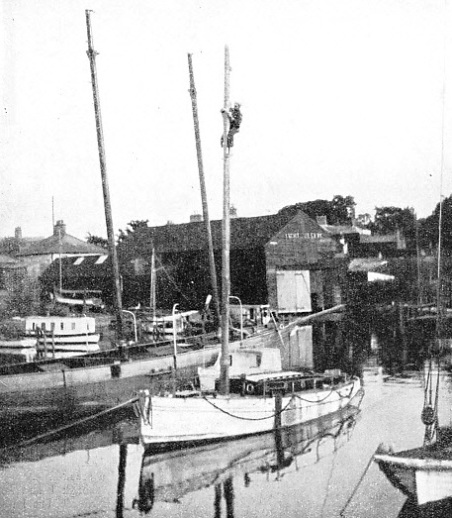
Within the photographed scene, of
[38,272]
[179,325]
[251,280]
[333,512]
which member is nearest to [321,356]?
[179,325]

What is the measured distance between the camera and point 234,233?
158 feet

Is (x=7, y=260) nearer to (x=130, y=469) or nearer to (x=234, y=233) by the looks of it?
(x=234, y=233)

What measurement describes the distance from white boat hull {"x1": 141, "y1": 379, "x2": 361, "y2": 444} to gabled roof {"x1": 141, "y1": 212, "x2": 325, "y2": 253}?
87.3ft

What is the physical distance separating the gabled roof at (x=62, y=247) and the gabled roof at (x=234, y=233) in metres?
10.5

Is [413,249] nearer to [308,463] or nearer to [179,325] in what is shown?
[179,325]

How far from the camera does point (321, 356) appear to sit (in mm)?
35750

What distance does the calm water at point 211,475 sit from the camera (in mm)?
13516

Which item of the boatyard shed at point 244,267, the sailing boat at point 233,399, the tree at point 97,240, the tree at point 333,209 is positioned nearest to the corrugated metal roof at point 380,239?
the tree at point 333,209

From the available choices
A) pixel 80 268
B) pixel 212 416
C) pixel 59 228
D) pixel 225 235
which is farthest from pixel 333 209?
pixel 212 416

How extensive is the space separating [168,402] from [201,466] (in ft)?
6.14

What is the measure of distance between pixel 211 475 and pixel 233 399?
2.59 metres

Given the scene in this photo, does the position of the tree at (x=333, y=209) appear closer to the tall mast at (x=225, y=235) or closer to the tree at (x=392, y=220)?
the tree at (x=392, y=220)

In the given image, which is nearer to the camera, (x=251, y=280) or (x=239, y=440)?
(x=239, y=440)

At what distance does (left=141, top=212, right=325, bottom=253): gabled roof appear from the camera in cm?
4647
